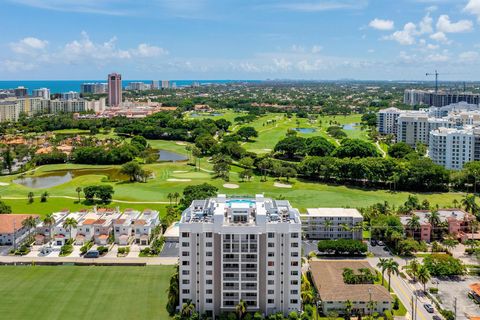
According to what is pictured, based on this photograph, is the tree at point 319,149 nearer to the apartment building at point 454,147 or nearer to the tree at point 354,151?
the tree at point 354,151

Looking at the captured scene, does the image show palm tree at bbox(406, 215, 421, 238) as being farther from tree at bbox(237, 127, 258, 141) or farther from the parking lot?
tree at bbox(237, 127, 258, 141)

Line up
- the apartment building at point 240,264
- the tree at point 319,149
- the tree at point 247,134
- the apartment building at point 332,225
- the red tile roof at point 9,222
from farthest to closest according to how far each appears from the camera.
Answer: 1. the tree at point 247,134
2. the tree at point 319,149
3. the apartment building at point 332,225
4. the red tile roof at point 9,222
5. the apartment building at point 240,264

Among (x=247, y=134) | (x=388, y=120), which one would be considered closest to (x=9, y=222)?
(x=247, y=134)

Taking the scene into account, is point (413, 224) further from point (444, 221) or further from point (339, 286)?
point (339, 286)

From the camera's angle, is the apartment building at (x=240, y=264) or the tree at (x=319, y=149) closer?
the apartment building at (x=240, y=264)

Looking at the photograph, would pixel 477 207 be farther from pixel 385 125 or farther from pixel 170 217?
pixel 385 125

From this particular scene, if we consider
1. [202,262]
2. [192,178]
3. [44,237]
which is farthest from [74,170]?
[202,262]

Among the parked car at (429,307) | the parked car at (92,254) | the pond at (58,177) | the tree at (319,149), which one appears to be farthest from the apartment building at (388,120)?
the parked car at (92,254)
